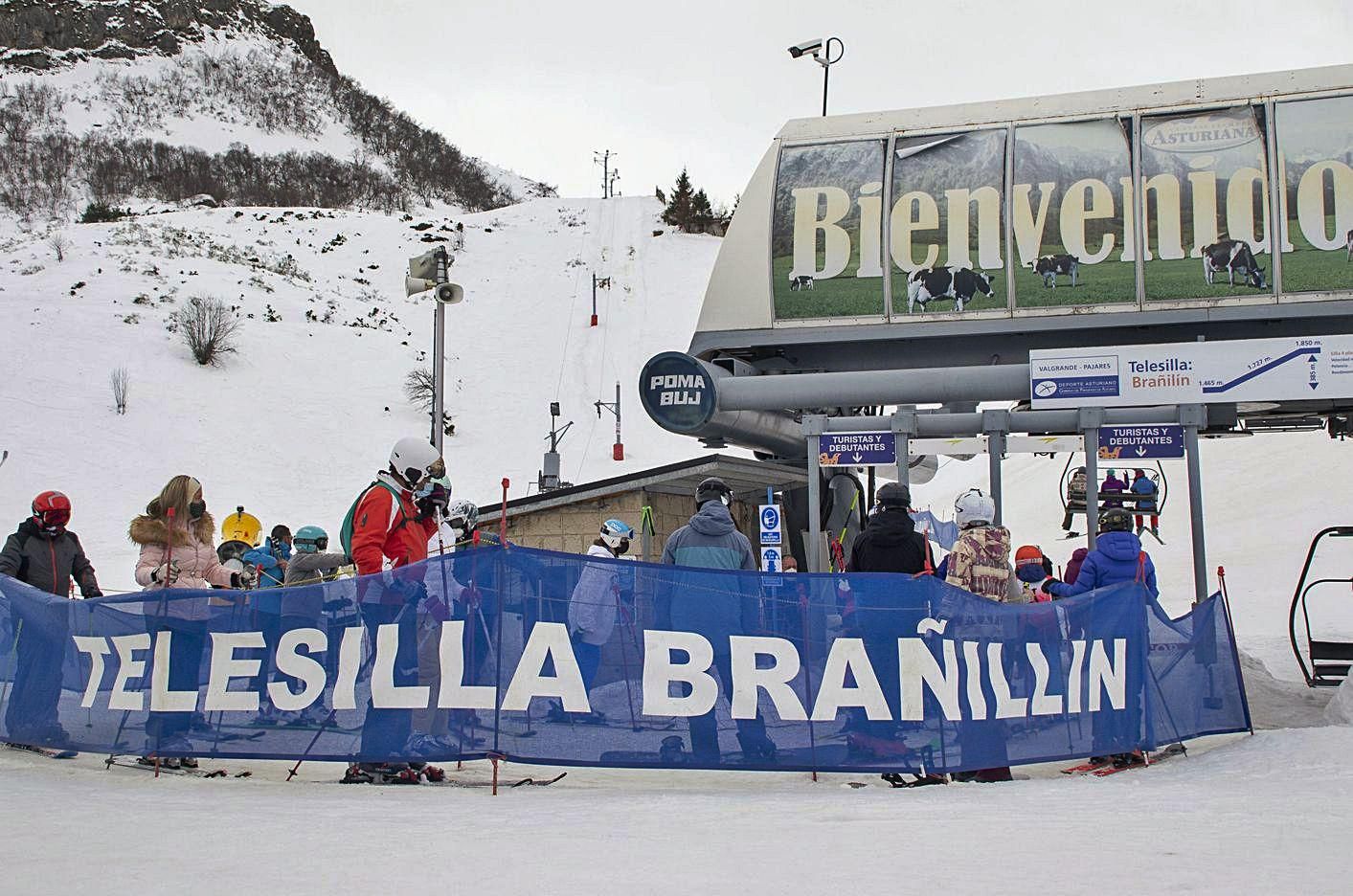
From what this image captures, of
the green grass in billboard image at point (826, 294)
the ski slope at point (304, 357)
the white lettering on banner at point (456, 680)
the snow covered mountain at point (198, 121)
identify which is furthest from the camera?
the snow covered mountain at point (198, 121)

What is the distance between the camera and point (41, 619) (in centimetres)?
764

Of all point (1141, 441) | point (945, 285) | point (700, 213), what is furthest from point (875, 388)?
point (700, 213)

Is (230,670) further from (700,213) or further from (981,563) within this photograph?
(700,213)

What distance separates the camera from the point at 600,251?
6819 cm

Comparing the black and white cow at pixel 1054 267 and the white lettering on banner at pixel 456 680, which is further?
the black and white cow at pixel 1054 267

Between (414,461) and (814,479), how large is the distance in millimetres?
6471

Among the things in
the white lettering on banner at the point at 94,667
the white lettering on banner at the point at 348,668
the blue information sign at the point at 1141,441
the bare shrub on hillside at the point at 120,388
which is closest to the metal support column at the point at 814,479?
the blue information sign at the point at 1141,441

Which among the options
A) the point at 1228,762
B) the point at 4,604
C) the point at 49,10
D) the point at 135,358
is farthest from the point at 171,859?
the point at 49,10

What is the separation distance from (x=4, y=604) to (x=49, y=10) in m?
122

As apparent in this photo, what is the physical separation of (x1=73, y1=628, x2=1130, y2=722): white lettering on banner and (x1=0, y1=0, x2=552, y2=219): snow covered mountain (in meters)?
80.0

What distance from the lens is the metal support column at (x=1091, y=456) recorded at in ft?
39.9

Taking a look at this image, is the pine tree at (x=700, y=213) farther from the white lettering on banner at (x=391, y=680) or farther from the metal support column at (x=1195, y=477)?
the white lettering on banner at (x=391, y=680)

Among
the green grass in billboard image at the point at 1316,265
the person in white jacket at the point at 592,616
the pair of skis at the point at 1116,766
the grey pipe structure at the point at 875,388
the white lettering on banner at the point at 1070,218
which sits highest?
the white lettering on banner at the point at 1070,218

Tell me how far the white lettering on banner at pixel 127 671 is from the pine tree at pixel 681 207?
67443mm
